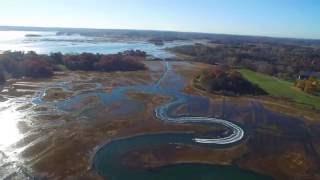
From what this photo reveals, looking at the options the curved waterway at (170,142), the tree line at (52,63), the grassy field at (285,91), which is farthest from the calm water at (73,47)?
the curved waterway at (170,142)

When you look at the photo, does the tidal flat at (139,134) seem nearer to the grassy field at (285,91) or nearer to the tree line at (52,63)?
the grassy field at (285,91)

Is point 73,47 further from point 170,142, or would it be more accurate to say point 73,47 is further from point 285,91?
point 170,142

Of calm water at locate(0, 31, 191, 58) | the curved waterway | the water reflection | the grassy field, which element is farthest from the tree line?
calm water at locate(0, 31, 191, 58)

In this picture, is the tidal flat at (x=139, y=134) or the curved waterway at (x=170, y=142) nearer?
the curved waterway at (x=170, y=142)

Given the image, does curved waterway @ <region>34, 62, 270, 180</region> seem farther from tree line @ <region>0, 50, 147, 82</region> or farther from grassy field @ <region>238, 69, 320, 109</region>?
tree line @ <region>0, 50, 147, 82</region>

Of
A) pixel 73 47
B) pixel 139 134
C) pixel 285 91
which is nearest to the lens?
pixel 139 134

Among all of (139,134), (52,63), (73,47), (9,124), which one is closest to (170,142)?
(139,134)
